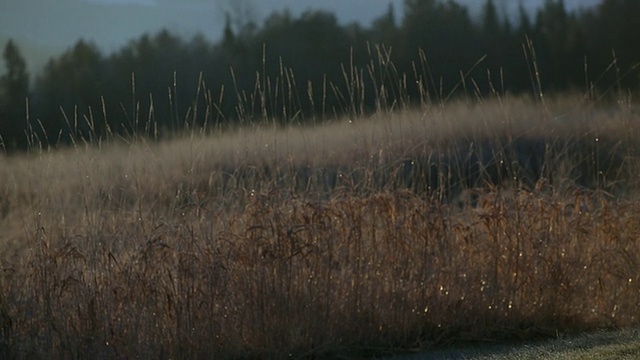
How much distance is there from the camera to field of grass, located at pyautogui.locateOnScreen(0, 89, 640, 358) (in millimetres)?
7992

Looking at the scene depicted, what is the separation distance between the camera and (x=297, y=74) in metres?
14.7

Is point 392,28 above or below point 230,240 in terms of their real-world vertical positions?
above

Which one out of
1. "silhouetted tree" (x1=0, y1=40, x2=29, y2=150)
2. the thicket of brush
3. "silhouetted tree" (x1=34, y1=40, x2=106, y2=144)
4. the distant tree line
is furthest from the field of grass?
"silhouetted tree" (x1=34, y1=40, x2=106, y2=144)

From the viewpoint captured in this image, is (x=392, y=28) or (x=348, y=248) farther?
(x=392, y=28)

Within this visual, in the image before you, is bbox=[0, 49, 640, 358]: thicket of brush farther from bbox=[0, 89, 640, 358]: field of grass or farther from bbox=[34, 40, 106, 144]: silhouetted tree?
bbox=[34, 40, 106, 144]: silhouetted tree

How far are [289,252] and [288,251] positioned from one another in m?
0.01

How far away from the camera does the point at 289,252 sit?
27.6 feet

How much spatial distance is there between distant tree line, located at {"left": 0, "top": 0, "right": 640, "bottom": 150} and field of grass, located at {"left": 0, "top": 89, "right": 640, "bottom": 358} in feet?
3.64

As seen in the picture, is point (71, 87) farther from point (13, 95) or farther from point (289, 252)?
point (289, 252)

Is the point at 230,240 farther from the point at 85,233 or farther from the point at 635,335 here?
the point at 635,335

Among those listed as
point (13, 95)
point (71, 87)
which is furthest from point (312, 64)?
point (13, 95)

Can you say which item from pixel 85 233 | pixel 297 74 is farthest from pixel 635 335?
pixel 297 74

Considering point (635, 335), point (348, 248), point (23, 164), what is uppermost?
point (23, 164)

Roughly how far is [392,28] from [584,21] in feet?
15.4
